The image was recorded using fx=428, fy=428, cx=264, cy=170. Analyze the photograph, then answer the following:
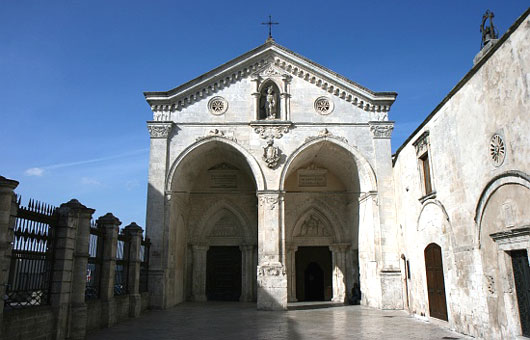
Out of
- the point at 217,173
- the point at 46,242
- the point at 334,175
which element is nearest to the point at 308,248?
the point at 334,175

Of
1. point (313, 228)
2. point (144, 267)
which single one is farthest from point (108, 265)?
point (313, 228)

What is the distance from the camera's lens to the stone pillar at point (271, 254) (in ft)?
51.9

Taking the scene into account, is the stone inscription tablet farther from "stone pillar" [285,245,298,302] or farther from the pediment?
A: the pediment

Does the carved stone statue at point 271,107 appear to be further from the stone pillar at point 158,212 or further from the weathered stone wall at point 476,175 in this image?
the weathered stone wall at point 476,175

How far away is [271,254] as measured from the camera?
53.8ft

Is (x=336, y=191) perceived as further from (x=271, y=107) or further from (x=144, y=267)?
(x=144, y=267)

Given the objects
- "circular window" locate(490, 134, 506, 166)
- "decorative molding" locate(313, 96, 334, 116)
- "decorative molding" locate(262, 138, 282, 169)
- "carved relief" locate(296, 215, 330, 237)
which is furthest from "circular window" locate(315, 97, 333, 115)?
"circular window" locate(490, 134, 506, 166)

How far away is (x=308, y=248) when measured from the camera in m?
21.8

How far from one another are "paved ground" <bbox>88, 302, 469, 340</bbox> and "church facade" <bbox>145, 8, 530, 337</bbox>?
91 centimetres

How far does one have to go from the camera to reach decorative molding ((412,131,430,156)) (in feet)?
40.5

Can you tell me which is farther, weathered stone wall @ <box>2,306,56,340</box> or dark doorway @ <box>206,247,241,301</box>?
dark doorway @ <box>206,247,241,301</box>

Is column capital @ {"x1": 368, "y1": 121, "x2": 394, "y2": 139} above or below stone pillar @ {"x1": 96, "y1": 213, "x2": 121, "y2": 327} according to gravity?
above

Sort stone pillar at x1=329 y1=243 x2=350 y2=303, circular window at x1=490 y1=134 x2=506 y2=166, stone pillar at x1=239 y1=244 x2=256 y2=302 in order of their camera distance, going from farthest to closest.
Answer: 1. stone pillar at x1=239 y1=244 x2=256 y2=302
2. stone pillar at x1=329 y1=243 x2=350 y2=303
3. circular window at x1=490 y1=134 x2=506 y2=166

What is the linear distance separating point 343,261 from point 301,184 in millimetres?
4052
